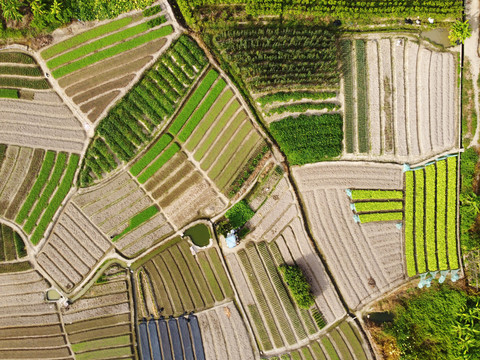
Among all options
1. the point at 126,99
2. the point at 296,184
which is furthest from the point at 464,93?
the point at 126,99

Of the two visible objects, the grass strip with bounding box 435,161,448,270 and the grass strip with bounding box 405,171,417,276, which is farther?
the grass strip with bounding box 405,171,417,276

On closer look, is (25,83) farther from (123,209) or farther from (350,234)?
(350,234)

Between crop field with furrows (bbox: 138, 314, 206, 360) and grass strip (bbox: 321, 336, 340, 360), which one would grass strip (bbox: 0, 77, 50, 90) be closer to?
crop field with furrows (bbox: 138, 314, 206, 360)

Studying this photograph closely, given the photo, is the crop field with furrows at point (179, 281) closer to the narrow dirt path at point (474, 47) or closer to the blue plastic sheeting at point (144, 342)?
the blue plastic sheeting at point (144, 342)

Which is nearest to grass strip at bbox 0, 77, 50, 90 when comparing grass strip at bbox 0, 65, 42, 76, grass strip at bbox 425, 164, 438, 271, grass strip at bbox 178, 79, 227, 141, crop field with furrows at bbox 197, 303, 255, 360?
grass strip at bbox 0, 65, 42, 76

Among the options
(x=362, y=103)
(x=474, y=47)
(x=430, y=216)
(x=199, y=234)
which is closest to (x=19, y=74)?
(x=199, y=234)

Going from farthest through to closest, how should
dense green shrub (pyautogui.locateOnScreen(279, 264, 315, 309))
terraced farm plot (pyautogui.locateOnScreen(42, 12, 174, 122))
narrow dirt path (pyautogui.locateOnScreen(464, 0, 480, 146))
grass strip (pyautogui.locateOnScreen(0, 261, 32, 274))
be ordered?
grass strip (pyautogui.locateOnScreen(0, 261, 32, 274)) → terraced farm plot (pyautogui.locateOnScreen(42, 12, 174, 122)) → narrow dirt path (pyautogui.locateOnScreen(464, 0, 480, 146)) → dense green shrub (pyautogui.locateOnScreen(279, 264, 315, 309))

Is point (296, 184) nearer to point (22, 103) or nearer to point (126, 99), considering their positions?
point (126, 99)
